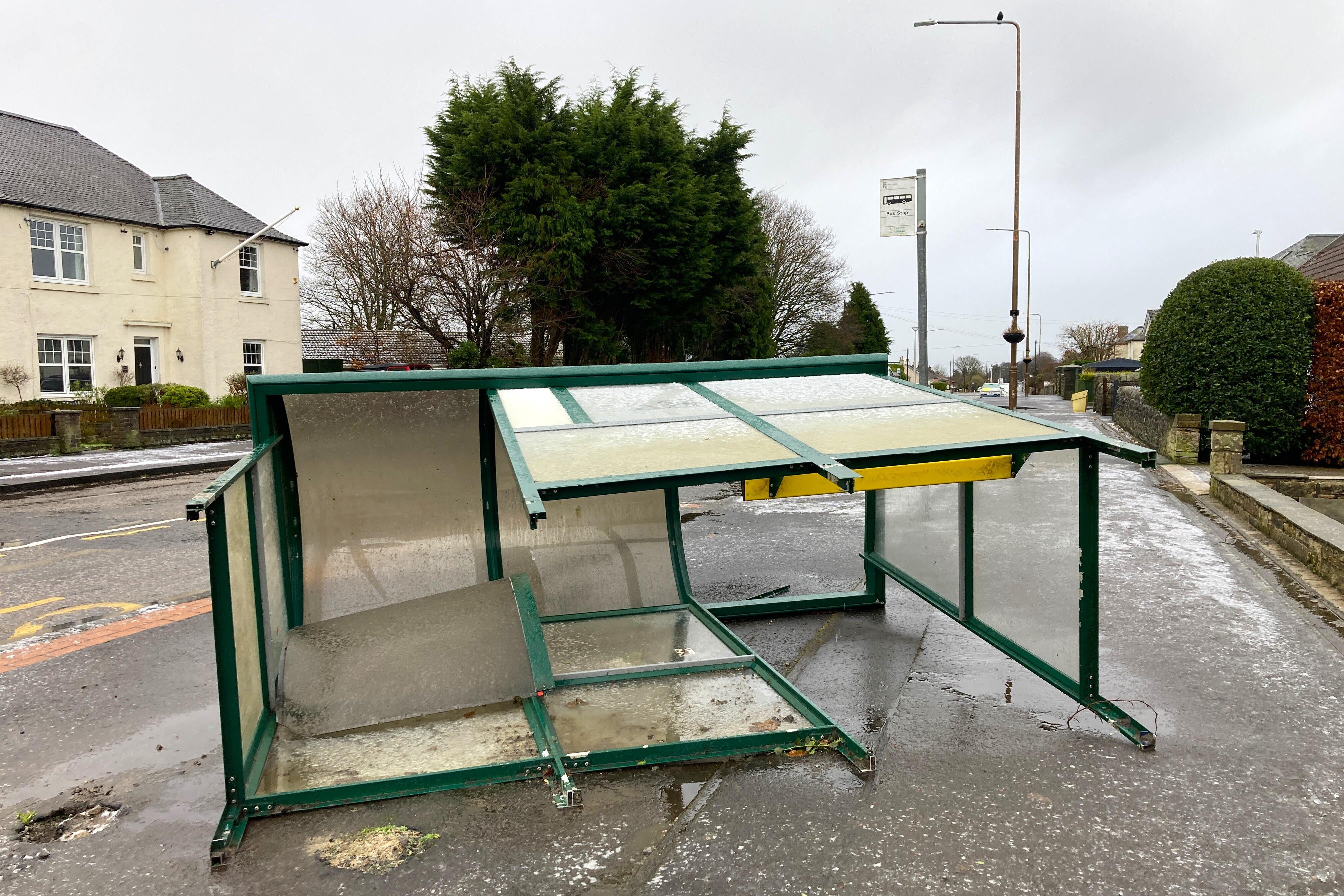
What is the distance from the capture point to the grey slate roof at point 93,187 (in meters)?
27.1

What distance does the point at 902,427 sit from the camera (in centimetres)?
472

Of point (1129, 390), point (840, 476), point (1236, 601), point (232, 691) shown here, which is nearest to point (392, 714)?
point (232, 691)

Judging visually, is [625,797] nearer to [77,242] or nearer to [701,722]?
[701,722]

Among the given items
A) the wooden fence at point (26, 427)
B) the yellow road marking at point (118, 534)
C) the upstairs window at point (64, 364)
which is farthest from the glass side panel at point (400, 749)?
the upstairs window at point (64, 364)

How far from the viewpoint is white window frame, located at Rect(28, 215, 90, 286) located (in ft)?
86.4

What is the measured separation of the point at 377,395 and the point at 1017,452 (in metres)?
4.04

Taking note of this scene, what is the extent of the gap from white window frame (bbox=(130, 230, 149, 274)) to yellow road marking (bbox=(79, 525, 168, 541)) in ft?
71.8

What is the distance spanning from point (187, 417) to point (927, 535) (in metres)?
22.8

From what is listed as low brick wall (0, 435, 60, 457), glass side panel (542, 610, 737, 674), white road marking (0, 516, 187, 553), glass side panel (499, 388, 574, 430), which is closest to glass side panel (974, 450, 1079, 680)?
glass side panel (542, 610, 737, 674)

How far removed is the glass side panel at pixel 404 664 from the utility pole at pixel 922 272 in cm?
1180

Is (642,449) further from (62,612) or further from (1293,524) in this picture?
(1293,524)

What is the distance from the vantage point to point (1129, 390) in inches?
1022

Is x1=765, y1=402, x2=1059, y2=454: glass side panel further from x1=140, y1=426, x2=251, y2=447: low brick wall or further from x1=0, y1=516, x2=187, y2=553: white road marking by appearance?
x1=140, y1=426, x2=251, y2=447: low brick wall

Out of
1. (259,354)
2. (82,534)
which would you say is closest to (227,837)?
(82,534)
